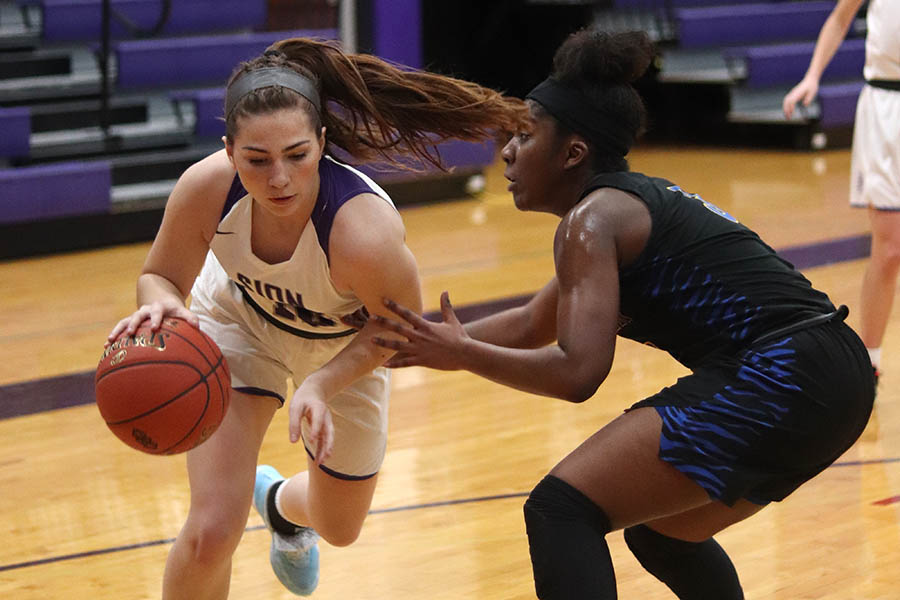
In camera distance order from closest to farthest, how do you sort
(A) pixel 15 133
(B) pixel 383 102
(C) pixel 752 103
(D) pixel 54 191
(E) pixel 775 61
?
1. (B) pixel 383 102
2. (D) pixel 54 191
3. (A) pixel 15 133
4. (E) pixel 775 61
5. (C) pixel 752 103

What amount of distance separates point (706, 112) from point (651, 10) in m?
1.14

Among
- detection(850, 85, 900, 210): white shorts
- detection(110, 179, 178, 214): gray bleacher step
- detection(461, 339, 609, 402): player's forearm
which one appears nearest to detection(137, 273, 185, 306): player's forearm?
detection(461, 339, 609, 402): player's forearm

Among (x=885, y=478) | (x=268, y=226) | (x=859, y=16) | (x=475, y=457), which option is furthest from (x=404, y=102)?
(x=859, y=16)

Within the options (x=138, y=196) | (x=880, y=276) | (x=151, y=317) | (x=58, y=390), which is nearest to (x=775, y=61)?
(x=138, y=196)

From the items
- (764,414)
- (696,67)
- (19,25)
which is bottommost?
(696,67)

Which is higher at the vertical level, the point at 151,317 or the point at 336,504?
the point at 151,317

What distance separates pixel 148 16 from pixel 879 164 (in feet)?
21.8

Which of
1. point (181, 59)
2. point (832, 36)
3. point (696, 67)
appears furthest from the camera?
point (696, 67)

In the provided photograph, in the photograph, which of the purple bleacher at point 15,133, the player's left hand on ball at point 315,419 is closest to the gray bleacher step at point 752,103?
the purple bleacher at point 15,133

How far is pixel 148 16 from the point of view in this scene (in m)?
9.98

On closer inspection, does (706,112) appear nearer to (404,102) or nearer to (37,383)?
(37,383)

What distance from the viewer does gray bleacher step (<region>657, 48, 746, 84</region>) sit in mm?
12297

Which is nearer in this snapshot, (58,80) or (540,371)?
(540,371)

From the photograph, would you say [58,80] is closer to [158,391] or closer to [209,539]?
[209,539]
